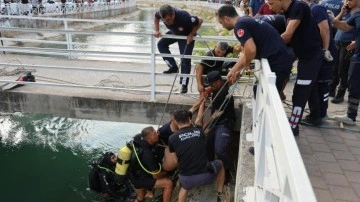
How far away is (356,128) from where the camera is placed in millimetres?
3998

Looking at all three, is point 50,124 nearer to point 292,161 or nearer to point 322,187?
point 322,187

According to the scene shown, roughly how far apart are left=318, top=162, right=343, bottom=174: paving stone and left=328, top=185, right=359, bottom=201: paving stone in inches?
10.8

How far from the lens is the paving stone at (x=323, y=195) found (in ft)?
8.39

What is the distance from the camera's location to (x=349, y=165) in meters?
3.13

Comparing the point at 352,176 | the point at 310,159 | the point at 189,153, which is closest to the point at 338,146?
the point at 310,159

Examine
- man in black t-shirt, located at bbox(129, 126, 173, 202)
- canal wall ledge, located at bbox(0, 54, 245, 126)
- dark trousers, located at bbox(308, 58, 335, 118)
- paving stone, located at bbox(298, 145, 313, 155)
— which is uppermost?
dark trousers, located at bbox(308, 58, 335, 118)

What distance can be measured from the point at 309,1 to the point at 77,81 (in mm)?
4158

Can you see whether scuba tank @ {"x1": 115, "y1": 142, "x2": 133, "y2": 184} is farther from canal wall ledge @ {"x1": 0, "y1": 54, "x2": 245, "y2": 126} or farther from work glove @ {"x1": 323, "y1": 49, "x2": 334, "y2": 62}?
work glove @ {"x1": 323, "y1": 49, "x2": 334, "y2": 62}

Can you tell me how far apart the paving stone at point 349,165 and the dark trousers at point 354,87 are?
→ 1083 mm

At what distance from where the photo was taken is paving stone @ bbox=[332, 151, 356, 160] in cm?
327

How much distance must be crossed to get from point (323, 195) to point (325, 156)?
0.77 metres

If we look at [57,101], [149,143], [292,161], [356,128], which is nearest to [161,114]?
[149,143]

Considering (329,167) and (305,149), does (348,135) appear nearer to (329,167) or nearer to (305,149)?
(305,149)

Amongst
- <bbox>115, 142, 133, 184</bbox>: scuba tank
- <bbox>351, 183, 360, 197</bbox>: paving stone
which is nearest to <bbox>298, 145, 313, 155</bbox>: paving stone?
<bbox>351, 183, 360, 197</bbox>: paving stone
